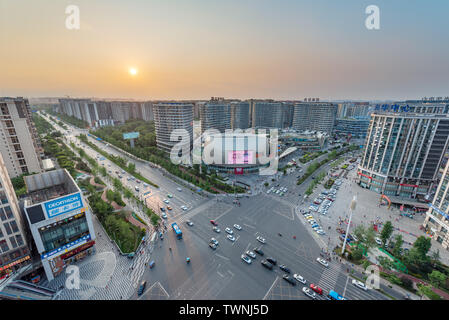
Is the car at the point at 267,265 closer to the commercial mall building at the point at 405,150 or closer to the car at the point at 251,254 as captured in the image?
the car at the point at 251,254

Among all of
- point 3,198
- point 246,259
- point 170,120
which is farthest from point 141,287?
point 170,120

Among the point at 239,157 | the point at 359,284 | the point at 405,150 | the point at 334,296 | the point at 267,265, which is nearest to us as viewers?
the point at 334,296

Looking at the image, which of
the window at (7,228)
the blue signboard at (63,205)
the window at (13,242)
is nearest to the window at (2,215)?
the window at (7,228)

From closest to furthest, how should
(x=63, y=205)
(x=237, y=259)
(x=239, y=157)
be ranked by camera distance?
(x=63, y=205) < (x=237, y=259) < (x=239, y=157)

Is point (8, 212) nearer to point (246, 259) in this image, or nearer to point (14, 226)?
point (14, 226)

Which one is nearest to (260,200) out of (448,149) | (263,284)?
(263,284)
